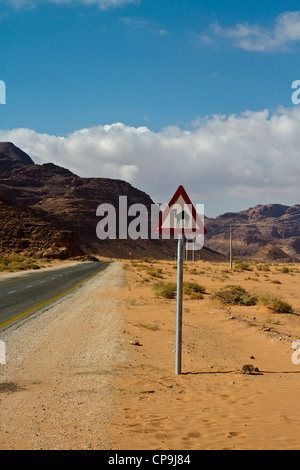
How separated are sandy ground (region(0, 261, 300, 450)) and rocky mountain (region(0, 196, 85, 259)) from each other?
64.7 metres

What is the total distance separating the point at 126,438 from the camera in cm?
418

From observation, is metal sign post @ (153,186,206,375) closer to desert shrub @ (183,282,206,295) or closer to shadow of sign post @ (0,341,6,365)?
shadow of sign post @ (0,341,6,365)

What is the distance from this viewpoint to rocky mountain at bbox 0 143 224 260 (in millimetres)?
117188

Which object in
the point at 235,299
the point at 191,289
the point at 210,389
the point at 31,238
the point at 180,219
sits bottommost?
the point at 191,289

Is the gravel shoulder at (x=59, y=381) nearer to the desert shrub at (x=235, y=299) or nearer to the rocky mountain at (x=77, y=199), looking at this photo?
the desert shrub at (x=235, y=299)

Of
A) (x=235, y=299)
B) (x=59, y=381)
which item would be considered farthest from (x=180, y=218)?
(x=235, y=299)

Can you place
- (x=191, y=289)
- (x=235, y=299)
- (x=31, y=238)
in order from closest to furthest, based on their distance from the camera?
(x=235, y=299) < (x=191, y=289) < (x=31, y=238)

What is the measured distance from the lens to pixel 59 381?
6398mm

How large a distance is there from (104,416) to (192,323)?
822cm

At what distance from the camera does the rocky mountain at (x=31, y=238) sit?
74.4 m

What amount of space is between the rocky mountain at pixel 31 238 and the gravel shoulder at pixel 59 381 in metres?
64.5

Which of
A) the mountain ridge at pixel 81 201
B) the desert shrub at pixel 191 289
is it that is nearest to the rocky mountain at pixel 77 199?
the mountain ridge at pixel 81 201

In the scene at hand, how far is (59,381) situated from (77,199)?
465ft

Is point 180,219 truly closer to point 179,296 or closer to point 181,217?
point 181,217
